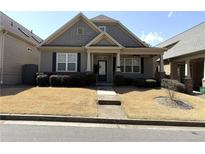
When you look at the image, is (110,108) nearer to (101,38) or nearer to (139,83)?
(139,83)

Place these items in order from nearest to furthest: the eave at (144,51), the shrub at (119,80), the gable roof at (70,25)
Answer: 1. the shrub at (119,80)
2. the eave at (144,51)
3. the gable roof at (70,25)

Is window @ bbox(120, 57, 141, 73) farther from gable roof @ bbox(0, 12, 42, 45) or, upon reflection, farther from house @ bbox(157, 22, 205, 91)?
gable roof @ bbox(0, 12, 42, 45)

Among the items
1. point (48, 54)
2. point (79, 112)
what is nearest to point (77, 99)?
point (79, 112)

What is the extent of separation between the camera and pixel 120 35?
2520 centimetres

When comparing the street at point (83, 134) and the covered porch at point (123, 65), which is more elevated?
the covered porch at point (123, 65)

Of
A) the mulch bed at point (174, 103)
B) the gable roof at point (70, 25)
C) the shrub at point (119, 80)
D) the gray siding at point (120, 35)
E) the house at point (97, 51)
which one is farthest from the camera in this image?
the gray siding at point (120, 35)

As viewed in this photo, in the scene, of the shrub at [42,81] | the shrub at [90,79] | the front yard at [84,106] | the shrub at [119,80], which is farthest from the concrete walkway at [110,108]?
the shrub at [42,81]

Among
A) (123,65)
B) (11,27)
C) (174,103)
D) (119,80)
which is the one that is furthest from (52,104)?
(11,27)

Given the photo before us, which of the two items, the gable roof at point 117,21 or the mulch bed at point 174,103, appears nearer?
the mulch bed at point 174,103

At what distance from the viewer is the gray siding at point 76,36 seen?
933 inches

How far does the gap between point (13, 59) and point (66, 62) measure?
4980mm

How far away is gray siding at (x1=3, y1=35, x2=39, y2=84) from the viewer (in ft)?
74.2

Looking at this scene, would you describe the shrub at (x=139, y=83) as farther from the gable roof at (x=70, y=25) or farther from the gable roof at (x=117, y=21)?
the gable roof at (x=70, y=25)

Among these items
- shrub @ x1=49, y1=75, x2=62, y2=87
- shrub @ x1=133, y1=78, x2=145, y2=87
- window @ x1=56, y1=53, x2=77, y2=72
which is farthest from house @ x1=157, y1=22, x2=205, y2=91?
shrub @ x1=49, y1=75, x2=62, y2=87
